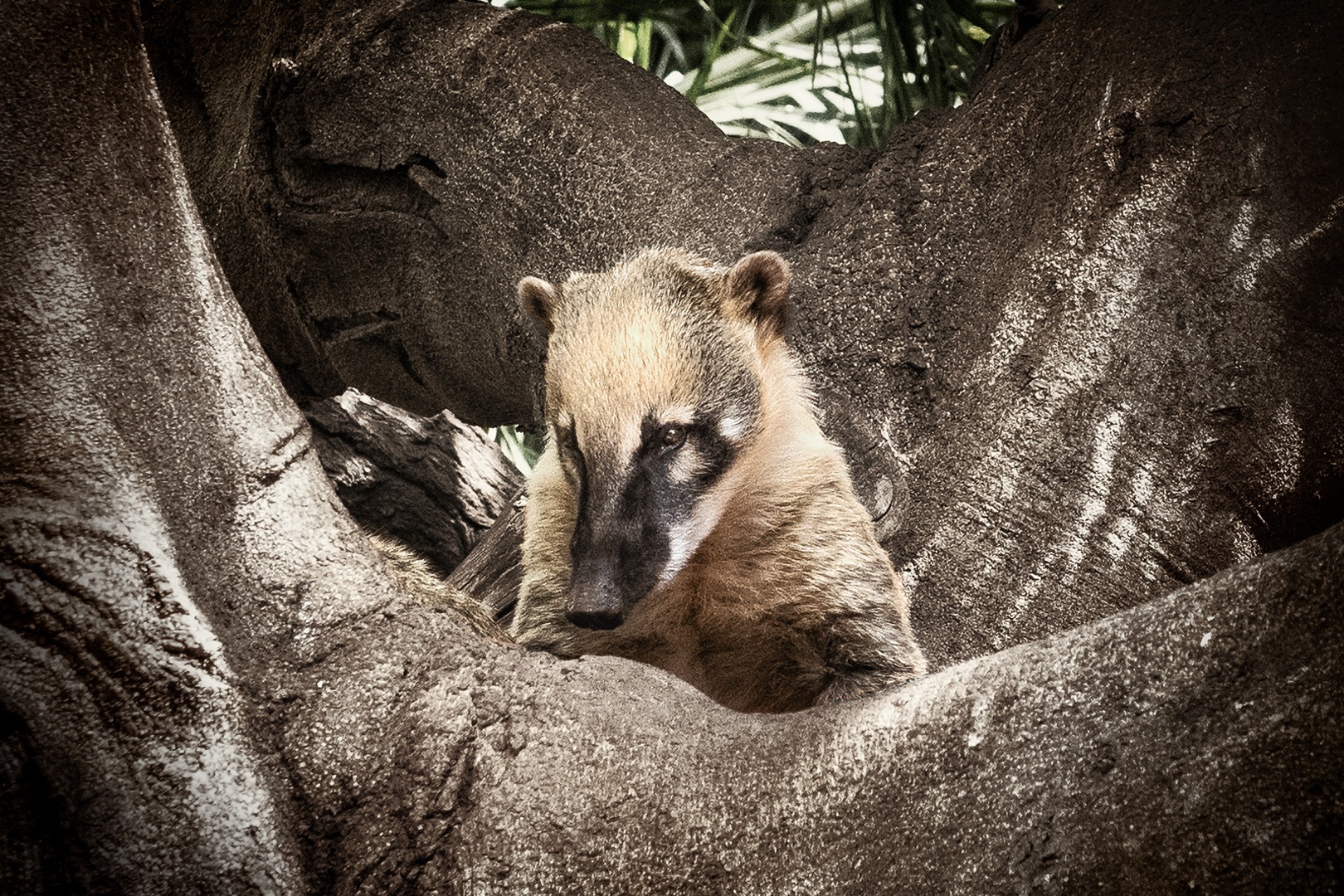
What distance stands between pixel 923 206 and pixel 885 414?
560 millimetres

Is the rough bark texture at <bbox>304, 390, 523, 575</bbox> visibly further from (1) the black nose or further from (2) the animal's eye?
(1) the black nose

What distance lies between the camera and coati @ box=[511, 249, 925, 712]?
200cm

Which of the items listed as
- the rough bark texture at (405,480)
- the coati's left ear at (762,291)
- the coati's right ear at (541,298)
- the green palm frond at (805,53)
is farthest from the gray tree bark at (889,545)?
the rough bark texture at (405,480)

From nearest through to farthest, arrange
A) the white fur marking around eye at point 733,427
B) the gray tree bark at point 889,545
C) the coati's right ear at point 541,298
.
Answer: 1. the gray tree bark at point 889,545
2. the white fur marking around eye at point 733,427
3. the coati's right ear at point 541,298

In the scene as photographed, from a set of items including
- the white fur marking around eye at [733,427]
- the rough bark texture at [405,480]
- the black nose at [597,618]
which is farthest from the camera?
the rough bark texture at [405,480]

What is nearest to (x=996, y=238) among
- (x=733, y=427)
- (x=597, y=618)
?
(x=733, y=427)

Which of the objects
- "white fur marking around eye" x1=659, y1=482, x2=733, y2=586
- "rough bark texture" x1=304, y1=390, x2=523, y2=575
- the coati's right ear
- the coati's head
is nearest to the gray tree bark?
the coati's head

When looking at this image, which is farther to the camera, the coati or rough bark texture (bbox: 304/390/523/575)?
rough bark texture (bbox: 304/390/523/575)

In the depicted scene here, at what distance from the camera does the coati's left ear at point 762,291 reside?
2238 millimetres

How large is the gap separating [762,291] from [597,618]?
3.25 ft

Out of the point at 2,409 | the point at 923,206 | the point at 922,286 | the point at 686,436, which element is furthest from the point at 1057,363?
the point at 2,409

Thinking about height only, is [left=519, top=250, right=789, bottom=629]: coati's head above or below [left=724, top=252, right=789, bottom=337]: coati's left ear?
below

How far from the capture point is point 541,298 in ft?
7.88

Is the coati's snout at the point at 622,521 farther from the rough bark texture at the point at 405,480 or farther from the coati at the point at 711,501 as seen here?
the rough bark texture at the point at 405,480
